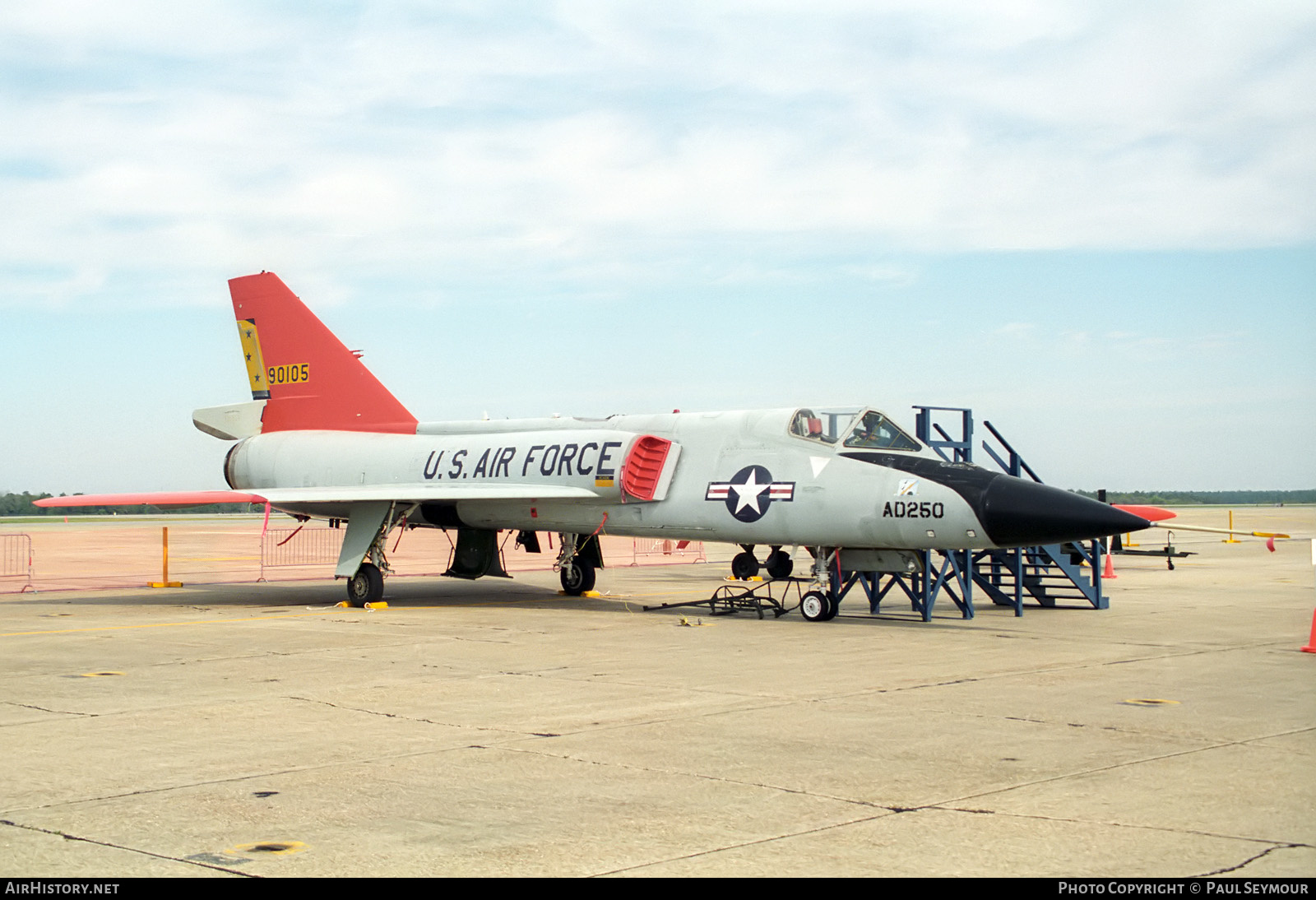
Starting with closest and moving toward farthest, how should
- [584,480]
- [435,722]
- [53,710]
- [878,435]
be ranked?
[435,722] < [53,710] < [878,435] < [584,480]

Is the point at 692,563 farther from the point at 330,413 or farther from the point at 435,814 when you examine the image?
the point at 435,814

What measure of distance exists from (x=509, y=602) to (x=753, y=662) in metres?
7.83

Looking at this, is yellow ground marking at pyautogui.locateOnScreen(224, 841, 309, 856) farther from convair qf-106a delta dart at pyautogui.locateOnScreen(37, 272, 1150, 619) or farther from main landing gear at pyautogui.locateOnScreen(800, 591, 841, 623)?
main landing gear at pyautogui.locateOnScreen(800, 591, 841, 623)

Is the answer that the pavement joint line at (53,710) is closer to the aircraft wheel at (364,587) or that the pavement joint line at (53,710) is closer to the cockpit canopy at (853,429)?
the aircraft wheel at (364,587)

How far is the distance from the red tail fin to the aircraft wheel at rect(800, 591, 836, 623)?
7.80 metres

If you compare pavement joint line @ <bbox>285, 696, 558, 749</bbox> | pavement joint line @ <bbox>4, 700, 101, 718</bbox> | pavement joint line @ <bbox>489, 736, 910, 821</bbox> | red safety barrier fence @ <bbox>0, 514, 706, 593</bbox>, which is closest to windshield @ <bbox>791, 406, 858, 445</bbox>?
red safety barrier fence @ <bbox>0, 514, 706, 593</bbox>

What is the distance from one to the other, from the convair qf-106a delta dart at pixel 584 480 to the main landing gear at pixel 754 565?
36 mm

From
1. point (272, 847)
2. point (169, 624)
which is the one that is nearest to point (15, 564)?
point (169, 624)

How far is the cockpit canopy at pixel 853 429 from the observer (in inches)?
577

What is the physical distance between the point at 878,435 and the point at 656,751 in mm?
8406

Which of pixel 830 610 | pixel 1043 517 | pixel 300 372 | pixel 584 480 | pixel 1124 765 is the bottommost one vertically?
pixel 1124 765

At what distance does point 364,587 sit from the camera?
1709 centimetres

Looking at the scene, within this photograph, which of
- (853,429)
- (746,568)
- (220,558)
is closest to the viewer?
(853,429)

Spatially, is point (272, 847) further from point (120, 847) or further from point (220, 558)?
point (220, 558)
